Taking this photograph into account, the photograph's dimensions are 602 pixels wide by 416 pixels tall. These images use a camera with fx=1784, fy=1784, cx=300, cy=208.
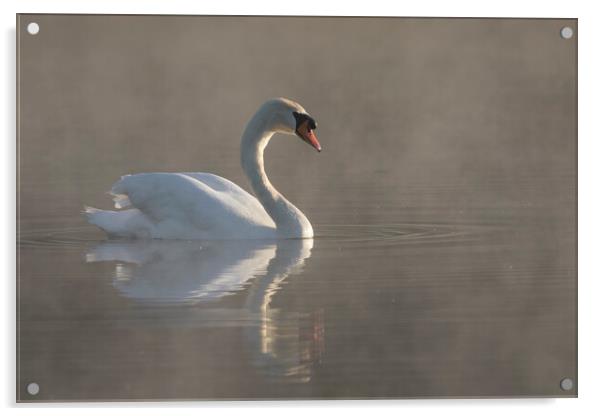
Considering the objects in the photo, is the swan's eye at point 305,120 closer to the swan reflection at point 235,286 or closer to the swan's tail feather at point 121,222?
the swan reflection at point 235,286

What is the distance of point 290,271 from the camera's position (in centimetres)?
685

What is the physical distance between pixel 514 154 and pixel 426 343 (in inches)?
32.9

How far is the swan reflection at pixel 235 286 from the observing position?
6.54 m

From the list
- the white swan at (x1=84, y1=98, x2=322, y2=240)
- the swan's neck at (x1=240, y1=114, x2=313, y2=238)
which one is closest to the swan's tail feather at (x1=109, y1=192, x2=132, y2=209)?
the white swan at (x1=84, y1=98, x2=322, y2=240)

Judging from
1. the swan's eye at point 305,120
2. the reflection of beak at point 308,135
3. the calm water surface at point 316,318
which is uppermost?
the swan's eye at point 305,120

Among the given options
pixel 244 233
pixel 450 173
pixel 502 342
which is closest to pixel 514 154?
pixel 450 173

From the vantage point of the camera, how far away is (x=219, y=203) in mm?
7312

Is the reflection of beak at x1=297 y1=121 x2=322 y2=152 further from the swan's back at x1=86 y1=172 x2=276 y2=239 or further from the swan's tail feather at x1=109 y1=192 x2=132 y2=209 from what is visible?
the swan's tail feather at x1=109 y1=192 x2=132 y2=209

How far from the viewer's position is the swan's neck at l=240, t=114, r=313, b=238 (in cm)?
709

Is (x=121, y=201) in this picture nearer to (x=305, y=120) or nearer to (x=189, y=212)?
(x=189, y=212)

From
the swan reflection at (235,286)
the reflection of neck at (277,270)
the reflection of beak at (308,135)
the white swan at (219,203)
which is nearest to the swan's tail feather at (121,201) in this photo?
the white swan at (219,203)

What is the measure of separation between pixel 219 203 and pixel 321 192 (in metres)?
0.49

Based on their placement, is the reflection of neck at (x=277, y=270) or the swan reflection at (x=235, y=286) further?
the reflection of neck at (x=277, y=270)

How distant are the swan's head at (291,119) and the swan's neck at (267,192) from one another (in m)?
0.07
